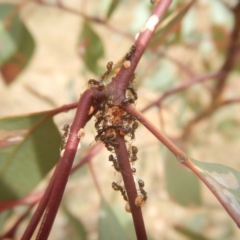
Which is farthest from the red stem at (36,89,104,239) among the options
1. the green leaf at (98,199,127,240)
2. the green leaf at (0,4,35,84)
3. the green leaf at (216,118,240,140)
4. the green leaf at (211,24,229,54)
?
the green leaf at (216,118,240,140)

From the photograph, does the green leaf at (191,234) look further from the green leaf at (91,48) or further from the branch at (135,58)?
the branch at (135,58)

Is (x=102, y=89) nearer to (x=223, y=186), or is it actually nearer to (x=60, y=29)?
(x=223, y=186)

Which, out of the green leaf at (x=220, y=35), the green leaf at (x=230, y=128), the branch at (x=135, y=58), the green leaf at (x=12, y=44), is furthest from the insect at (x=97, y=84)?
the green leaf at (x=230, y=128)

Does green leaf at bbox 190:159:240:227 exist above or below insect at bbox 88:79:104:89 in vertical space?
below

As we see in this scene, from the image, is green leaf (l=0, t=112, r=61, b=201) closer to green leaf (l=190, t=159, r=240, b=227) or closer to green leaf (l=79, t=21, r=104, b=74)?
green leaf (l=190, t=159, r=240, b=227)

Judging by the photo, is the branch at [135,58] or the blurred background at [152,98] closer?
the branch at [135,58]

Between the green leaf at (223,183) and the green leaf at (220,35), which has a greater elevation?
the green leaf at (220,35)

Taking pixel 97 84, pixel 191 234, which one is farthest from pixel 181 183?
pixel 97 84
